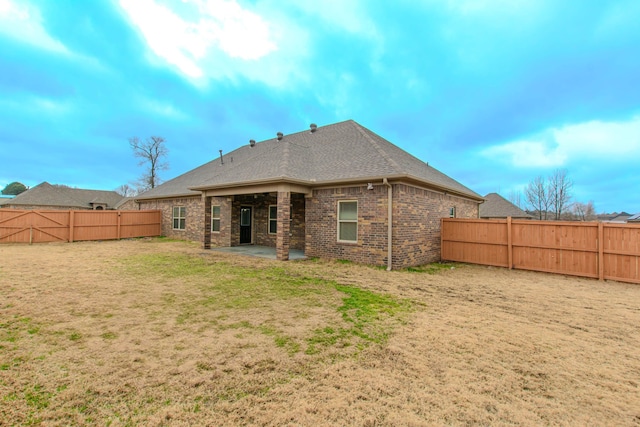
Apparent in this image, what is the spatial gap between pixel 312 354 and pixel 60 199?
49010mm

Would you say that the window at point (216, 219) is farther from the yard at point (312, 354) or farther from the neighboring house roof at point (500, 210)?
the neighboring house roof at point (500, 210)

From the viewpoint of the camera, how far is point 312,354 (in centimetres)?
332

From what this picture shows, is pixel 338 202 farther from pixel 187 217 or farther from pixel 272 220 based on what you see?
pixel 187 217

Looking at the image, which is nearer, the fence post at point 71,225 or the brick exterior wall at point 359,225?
the brick exterior wall at point 359,225

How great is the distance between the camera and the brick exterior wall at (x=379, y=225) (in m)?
9.27

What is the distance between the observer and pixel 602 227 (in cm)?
802

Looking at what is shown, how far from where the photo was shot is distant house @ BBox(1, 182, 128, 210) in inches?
1378

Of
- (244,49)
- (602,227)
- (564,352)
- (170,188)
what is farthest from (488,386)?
(170,188)

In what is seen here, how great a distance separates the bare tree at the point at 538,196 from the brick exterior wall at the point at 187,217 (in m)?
41.7

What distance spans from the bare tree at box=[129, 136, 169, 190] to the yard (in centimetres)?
3615

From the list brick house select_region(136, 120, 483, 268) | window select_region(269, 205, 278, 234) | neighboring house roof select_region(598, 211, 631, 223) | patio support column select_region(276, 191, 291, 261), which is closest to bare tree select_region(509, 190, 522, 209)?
neighboring house roof select_region(598, 211, 631, 223)

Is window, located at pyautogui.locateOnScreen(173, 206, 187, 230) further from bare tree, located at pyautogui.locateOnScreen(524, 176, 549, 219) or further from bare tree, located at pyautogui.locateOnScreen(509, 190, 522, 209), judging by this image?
bare tree, located at pyautogui.locateOnScreen(509, 190, 522, 209)

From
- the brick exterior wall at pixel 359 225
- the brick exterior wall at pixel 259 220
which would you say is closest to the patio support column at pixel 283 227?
the brick exterior wall at pixel 359 225

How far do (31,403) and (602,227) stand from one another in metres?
11.9
